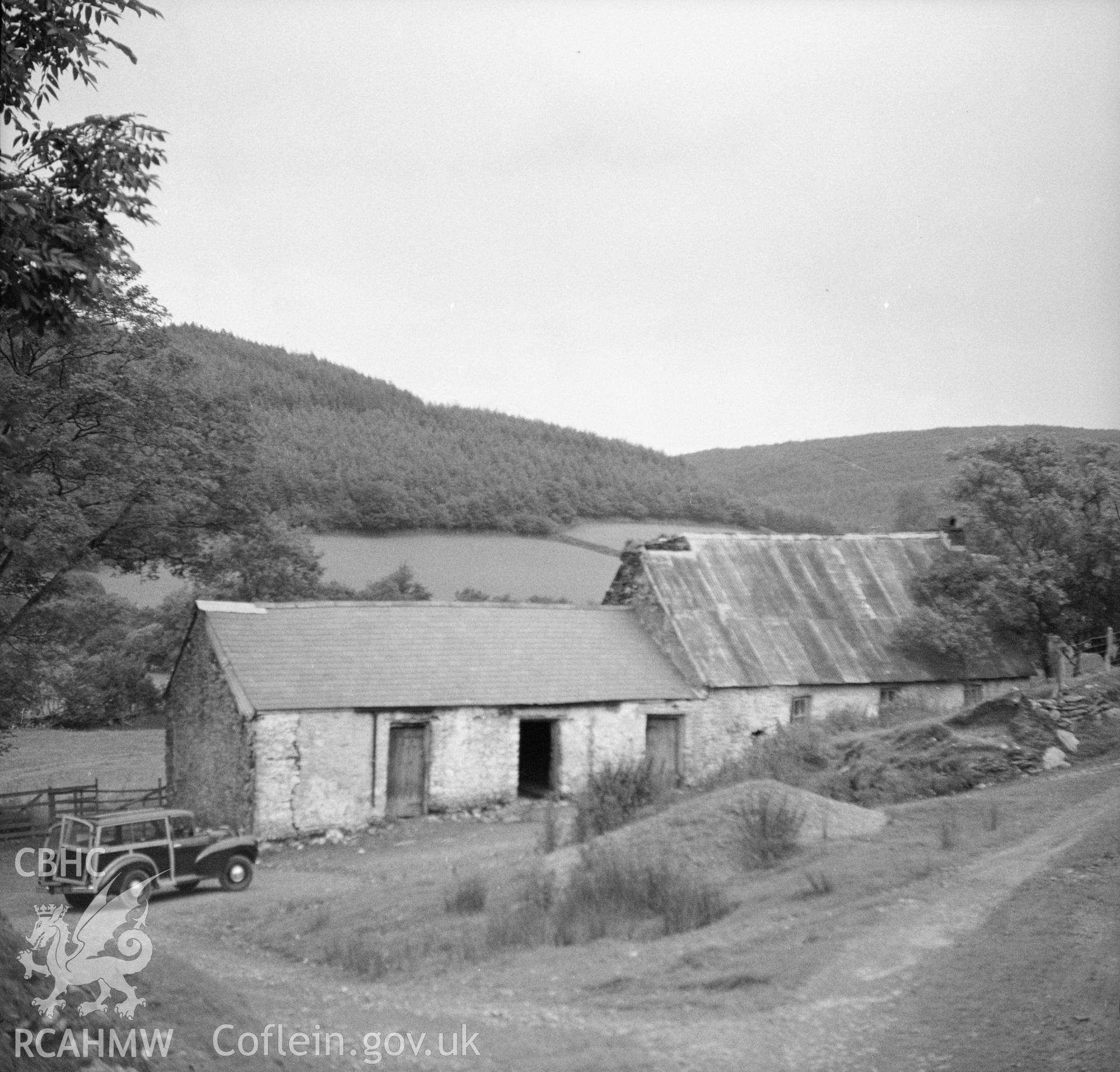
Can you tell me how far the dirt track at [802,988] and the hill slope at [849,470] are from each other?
5089cm

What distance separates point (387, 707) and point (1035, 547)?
1739 centimetres

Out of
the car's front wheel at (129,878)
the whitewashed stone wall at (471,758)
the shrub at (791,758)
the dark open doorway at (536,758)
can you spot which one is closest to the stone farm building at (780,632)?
the shrub at (791,758)

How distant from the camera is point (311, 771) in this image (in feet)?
66.2

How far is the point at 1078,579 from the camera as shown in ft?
88.1

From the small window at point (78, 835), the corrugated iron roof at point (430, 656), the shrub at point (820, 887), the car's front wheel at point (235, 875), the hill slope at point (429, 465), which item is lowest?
the car's front wheel at point (235, 875)

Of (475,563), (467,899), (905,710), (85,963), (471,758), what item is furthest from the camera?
(475,563)

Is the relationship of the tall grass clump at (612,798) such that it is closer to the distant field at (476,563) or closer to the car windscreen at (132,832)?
the car windscreen at (132,832)

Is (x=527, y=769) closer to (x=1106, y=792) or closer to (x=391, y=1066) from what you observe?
(x=1106, y=792)

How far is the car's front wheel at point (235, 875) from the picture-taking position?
16.3 meters

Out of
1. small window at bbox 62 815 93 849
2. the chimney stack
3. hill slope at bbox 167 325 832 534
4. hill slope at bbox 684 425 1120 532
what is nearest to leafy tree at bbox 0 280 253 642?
small window at bbox 62 815 93 849

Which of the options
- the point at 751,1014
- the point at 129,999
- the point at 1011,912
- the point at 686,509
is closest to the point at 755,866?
the point at 1011,912

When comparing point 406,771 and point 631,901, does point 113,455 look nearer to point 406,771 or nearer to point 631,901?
point 406,771

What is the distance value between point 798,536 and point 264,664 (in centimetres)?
1689

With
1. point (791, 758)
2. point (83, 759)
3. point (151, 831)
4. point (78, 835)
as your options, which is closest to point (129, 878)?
point (151, 831)
